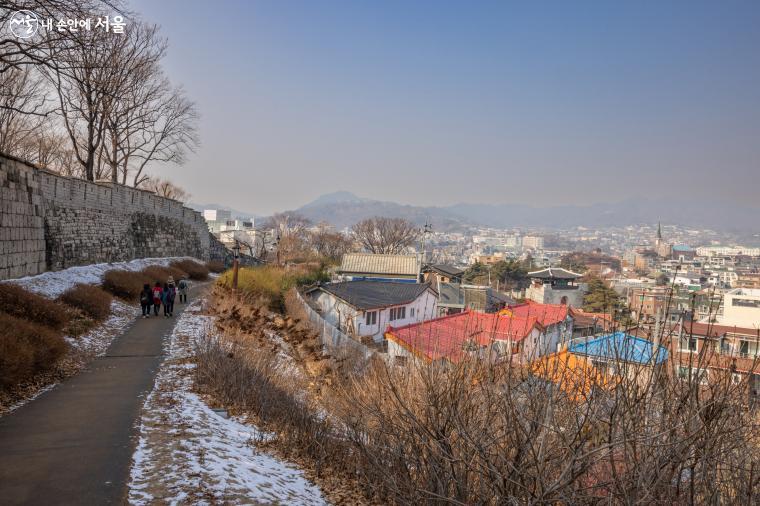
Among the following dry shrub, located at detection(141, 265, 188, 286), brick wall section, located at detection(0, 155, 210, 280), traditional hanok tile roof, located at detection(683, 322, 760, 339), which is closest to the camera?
traditional hanok tile roof, located at detection(683, 322, 760, 339)

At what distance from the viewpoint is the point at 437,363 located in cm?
519

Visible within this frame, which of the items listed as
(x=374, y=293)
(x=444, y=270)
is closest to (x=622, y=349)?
(x=374, y=293)

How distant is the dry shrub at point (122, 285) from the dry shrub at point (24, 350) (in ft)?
27.4

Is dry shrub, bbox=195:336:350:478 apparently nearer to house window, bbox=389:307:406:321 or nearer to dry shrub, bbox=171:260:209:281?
house window, bbox=389:307:406:321

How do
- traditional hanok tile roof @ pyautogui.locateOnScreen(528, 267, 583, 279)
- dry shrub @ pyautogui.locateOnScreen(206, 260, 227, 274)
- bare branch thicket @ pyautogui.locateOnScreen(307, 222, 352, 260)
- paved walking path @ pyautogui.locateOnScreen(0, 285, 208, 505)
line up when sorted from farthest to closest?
1. bare branch thicket @ pyautogui.locateOnScreen(307, 222, 352, 260)
2. traditional hanok tile roof @ pyautogui.locateOnScreen(528, 267, 583, 279)
3. dry shrub @ pyautogui.locateOnScreen(206, 260, 227, 274)
4. paved walking path @ pyautogui.locateOnScreen(0, 285, 208, 505)

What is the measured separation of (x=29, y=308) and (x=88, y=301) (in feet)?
10.0

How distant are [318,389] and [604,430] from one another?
8962mm

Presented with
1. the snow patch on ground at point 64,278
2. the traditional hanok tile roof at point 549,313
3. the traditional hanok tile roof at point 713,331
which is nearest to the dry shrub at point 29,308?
the snow patch on ground at point 64,278

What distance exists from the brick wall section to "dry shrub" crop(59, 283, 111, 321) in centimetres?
163

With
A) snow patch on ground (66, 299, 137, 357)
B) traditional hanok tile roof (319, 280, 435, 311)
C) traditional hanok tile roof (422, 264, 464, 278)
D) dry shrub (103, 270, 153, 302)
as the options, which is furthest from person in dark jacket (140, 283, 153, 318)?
traditional hanok tile roof (422, 264, 464, 278)

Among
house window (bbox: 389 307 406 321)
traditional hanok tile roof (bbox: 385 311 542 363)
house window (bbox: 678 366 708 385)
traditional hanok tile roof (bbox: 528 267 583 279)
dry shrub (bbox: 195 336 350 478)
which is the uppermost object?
house window (bbox: 678 366 708 385)

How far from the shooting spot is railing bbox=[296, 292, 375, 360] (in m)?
15.4

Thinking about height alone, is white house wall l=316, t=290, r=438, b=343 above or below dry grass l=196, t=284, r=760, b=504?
below

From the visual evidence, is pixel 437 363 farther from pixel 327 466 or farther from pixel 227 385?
pixel 227 385
